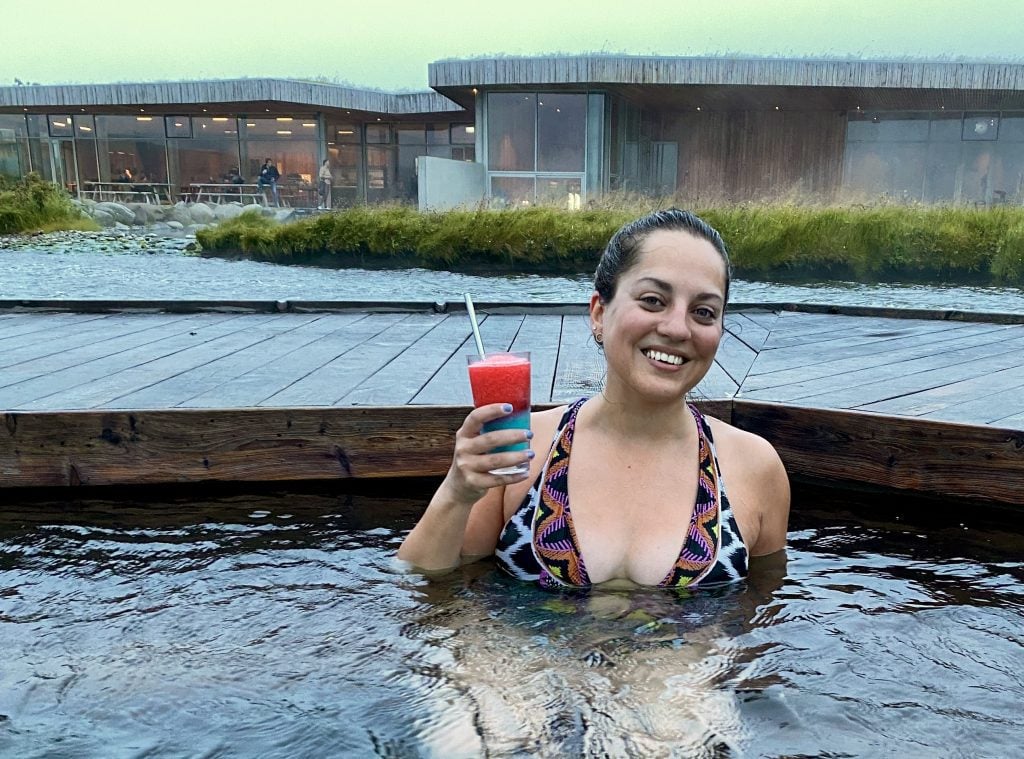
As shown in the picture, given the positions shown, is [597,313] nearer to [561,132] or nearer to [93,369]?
[93,369]

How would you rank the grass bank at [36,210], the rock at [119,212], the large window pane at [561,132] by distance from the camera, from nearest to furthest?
the grass bank at [36,210] < the large window pane at [561,132] < the rock at [119,212]

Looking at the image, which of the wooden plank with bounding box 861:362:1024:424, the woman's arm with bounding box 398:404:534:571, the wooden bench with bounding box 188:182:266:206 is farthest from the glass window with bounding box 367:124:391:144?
the woman's arm with bounding box 398:404:534:571

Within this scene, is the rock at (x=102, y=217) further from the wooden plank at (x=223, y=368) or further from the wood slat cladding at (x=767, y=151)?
the wooden plank at (x=223, y=368)

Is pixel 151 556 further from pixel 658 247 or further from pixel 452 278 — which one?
pixel 452 278

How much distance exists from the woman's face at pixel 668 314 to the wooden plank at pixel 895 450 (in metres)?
1.37

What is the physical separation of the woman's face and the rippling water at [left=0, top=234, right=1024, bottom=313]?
632 centimetres

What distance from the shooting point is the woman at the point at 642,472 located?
2156 mm

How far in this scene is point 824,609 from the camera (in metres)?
2.59

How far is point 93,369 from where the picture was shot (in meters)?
4.18

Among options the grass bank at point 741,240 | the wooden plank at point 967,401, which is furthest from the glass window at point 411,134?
the wooden plank at point 967,401

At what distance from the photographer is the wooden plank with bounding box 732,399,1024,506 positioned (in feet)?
10.1

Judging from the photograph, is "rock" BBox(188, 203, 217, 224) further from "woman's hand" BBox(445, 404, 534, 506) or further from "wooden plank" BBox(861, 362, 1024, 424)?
"woman's hand" BBox(445, 404, 534, 506)

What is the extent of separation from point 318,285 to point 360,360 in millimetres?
7473

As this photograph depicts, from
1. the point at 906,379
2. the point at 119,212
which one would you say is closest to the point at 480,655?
the point at 906,379
